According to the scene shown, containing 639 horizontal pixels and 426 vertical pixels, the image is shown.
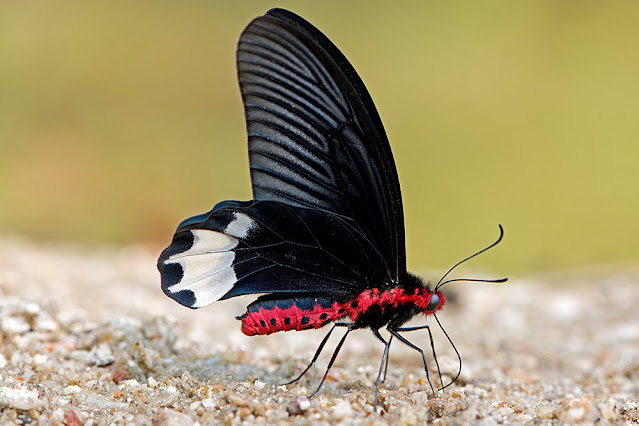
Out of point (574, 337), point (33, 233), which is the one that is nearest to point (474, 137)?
point (574, 337)

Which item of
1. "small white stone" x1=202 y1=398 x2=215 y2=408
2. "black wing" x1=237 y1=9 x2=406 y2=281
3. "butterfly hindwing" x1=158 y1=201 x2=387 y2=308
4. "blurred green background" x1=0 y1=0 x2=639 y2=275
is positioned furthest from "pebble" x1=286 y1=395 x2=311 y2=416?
"blurred green background" x1=0 y1=0 x2=639 y2=275

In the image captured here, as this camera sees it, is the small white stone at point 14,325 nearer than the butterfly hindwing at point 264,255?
No

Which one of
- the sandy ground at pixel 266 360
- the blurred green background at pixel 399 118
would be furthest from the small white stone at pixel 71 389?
the blurred green background at pixel 399 118

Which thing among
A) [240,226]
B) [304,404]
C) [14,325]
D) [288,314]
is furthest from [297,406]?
[14,325]

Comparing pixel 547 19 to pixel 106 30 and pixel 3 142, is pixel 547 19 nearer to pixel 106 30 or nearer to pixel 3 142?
pixel 106 30

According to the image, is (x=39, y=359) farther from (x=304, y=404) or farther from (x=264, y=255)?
(x=304, y=404)

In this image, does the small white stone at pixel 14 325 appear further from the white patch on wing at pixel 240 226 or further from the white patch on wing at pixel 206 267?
the white patch on wing at pixel 240 226
